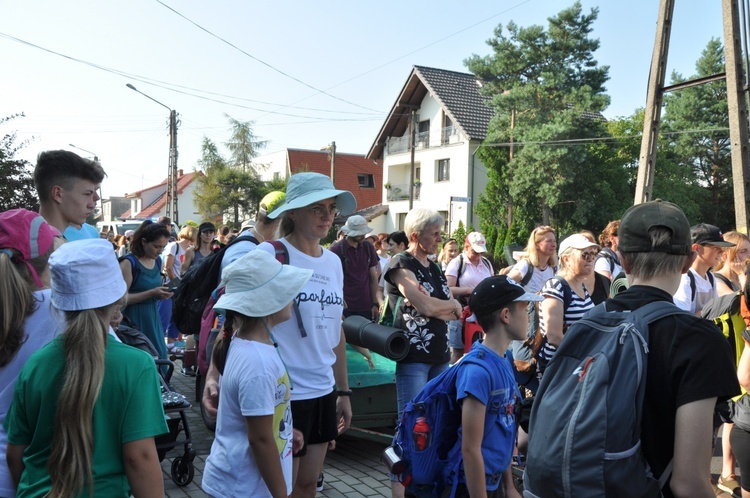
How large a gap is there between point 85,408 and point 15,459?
387 mm

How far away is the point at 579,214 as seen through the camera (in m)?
32.4

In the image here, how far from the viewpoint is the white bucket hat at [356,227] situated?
7.59 meters

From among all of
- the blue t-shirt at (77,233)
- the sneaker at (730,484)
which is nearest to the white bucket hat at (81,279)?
the blue t-shirt at (77,233)

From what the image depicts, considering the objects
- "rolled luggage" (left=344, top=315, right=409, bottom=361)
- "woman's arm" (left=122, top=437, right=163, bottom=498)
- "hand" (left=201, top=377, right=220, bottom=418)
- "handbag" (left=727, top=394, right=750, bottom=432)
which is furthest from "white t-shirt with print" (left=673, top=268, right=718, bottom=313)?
"woman's arm" (left=122, top=437, right=163, bottom=498)

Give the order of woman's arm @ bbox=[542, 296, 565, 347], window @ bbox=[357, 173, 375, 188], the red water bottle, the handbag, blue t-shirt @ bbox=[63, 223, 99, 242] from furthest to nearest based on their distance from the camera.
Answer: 1. window @ bbox=[357, 173, 375, 188]
2. woman's arm @ bbox=[542, 296, 565, 347]
3. blue t-shirt @ bbox=[63, 223, 99, 242]
4. the handbag
5. the red water bottle

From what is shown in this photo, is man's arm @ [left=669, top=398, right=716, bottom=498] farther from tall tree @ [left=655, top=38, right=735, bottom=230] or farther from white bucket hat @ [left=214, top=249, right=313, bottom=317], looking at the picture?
tall tree @ [left=655, top=38, right=735, bottom=230]

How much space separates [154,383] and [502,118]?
32.1 meters

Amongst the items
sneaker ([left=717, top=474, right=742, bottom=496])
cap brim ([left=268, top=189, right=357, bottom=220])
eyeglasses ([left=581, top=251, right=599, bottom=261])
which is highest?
cap brim ([left=268, top=189, right=357, bottom=220])

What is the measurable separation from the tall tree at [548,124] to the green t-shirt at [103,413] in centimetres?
2966

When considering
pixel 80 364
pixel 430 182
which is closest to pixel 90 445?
pixel 80 364

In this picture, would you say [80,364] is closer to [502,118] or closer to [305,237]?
[305,237]

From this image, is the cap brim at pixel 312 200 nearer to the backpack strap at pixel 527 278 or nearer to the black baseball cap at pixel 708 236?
the black baseball cap at pixel 708 236

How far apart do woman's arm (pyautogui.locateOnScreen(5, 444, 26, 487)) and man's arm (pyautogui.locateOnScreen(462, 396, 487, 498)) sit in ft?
5.47

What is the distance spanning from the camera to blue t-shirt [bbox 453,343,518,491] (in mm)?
2797
